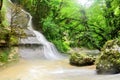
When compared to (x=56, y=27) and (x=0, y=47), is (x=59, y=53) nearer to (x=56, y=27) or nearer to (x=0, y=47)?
(x=56, y=27)

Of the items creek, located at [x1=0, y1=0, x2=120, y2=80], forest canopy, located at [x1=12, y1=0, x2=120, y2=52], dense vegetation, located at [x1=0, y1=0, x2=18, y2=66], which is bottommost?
creek, located at [x1=0, y1=0, x2=120, y2=80]

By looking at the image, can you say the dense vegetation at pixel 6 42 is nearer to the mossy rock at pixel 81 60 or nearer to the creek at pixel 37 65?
the creek at pixel 37 65

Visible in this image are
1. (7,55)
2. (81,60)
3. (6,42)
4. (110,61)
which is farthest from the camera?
(6,42)

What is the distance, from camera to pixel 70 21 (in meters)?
22.6

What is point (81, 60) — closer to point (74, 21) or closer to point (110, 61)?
point (110, 61)

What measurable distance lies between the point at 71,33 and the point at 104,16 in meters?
3.27

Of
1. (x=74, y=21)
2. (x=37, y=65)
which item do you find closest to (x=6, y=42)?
(x=37, y=65)

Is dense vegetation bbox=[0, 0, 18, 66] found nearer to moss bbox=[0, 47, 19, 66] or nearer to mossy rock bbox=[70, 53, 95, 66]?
moss bbox=[0, 47, 19, 66]

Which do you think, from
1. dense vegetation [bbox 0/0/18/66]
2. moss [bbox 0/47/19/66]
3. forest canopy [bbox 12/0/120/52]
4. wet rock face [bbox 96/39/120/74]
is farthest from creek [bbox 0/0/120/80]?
forest canopy [bbox 12/0/120/52]

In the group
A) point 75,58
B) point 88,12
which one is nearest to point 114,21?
point 88,12

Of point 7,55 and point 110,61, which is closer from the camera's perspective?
point 110,61

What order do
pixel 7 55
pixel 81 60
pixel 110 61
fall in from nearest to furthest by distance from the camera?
pixel 110 61
pixel 81 60
pixel 7 55

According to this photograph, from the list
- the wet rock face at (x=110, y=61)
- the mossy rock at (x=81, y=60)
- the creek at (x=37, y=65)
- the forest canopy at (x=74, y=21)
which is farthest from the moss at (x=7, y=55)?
the forest canopy at (x=74, y=21)

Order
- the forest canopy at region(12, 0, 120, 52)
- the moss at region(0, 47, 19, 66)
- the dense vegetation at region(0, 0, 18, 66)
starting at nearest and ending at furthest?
the moss at region(0, 47, 19, 66) < the dense vegetation at region(0, 0, 18, 66) < the forest canopy at region(12, 0, 120, 52)
